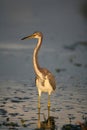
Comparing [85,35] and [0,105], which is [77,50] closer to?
[85,35]

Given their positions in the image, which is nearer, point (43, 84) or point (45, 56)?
point (43, 84)

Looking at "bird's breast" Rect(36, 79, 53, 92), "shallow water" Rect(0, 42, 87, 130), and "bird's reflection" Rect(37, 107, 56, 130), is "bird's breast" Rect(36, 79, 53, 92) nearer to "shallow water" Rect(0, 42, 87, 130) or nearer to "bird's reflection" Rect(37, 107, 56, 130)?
"shallow water" Rect(0, 42, 87, 130)

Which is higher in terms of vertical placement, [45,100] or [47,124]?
[47,124]

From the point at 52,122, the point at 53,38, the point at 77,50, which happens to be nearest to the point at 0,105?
the point at 52,122

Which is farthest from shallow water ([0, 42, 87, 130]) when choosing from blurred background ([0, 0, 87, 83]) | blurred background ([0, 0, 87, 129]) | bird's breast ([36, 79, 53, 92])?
blurred background ([0, 0, 87, 83])

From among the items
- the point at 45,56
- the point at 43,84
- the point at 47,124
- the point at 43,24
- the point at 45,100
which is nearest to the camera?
the point at 47,124

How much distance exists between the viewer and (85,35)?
2589 centimetres

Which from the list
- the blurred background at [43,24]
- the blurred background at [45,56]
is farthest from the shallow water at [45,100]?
the blurred background at [43,24]

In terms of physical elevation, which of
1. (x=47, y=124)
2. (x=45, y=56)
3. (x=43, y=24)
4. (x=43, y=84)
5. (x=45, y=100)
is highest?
(x=47, y=124)

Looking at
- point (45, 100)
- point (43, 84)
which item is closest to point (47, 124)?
point (43, 84)

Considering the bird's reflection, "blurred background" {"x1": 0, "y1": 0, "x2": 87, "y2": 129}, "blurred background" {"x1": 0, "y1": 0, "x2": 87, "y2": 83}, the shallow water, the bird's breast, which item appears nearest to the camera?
the bird's reflection

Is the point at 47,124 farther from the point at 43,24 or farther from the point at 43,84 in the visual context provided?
the point at 43,24

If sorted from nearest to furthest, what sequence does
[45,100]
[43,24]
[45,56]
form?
1. [45,100]
2. [45,56]
3. [43,24]

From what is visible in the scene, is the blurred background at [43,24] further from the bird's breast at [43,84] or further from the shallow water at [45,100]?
the bird's breast at [43,84]
